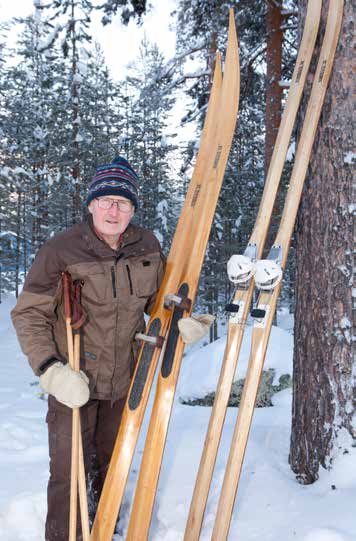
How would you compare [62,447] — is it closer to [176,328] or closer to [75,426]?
[75,426]

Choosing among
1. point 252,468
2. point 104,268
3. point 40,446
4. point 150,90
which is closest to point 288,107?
point 104,268

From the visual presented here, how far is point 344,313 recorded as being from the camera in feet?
7.95

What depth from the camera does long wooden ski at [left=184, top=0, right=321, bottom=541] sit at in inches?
88.4

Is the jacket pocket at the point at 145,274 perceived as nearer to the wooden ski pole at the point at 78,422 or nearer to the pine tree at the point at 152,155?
the wooden ski pole at the point at 78,422

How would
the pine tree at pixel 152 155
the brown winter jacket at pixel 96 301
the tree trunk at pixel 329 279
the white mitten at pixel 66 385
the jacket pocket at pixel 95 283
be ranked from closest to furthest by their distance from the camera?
the white mitten at pixel 66 385, the brown winter jacket at pixel 96 301, the jacket pocket at pixel 95 283, the tree trunk at pixel 329 279, the pine tree at pixel 152 155

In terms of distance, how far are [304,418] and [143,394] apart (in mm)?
998

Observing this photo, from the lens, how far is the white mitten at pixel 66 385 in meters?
2.08

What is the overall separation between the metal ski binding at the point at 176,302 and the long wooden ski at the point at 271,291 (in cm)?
40

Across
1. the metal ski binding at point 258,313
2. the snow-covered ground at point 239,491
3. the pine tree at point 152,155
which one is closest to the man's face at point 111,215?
the metal ski binding at point 258,313

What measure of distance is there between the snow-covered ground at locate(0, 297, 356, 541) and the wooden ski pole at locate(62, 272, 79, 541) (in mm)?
605

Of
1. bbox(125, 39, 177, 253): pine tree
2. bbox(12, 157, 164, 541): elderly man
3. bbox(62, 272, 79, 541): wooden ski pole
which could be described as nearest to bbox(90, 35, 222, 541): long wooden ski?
bbox(12, 157, 164, 541): elderly man

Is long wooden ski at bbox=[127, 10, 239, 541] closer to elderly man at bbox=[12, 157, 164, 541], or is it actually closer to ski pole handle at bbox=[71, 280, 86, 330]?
elderly man at bbox=[12, 157, 164, 541]

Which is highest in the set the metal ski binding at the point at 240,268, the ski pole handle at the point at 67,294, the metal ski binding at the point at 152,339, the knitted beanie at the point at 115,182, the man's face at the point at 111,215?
the knitted beanie at the point at 115,182

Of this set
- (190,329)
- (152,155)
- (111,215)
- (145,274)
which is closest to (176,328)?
(190,329)
